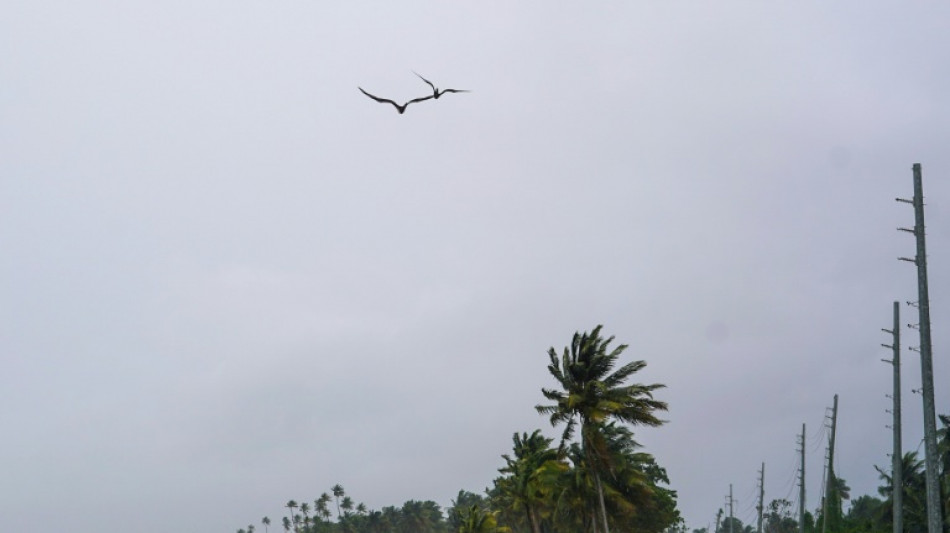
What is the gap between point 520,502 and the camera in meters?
67.0

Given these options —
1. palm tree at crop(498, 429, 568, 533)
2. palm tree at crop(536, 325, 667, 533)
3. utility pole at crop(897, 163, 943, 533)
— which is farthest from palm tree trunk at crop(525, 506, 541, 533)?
utility pole at crop(897, 163, 943, 533)

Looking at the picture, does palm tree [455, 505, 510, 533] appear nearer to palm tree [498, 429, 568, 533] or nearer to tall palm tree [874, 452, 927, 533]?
palm tree [498, 429, 568, 533]

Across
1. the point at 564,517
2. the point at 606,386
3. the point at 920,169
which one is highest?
the point at 920,169

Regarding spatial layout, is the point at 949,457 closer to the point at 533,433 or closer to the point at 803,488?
the point at 803,488

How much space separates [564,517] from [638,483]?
1002 cm

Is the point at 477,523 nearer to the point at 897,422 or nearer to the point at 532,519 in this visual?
the point at 532,519

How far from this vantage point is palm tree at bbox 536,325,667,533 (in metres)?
48.5

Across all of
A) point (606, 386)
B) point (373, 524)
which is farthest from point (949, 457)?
point (373, 524)

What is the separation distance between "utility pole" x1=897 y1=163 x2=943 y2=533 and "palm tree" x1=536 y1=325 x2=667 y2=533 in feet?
49.8

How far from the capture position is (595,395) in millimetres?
49000

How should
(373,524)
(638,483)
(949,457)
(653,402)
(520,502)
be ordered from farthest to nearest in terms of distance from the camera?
1. (373,524)
2. (949,457)
3. (520,502)
4. (638,483)
5. (653,402)

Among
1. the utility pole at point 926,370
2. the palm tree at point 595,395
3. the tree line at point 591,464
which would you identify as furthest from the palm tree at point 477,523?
the utility pole at point 926,370

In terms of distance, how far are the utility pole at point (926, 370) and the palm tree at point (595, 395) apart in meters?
15.2

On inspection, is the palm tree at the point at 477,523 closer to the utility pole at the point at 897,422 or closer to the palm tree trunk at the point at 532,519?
the palm tree trunk at the point at 532,519
